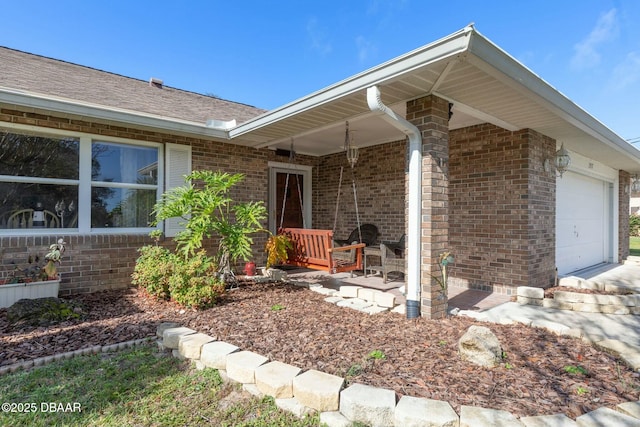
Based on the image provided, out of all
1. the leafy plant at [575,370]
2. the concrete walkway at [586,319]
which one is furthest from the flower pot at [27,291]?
the leafy plant at [575,370]

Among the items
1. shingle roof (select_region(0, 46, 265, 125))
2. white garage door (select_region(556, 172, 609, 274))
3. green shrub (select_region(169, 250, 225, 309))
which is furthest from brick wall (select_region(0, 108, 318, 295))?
white garage door (select_region(556, 172, 609, 274))

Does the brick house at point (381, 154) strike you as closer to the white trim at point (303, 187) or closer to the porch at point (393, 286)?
the porch at point (393, 286)

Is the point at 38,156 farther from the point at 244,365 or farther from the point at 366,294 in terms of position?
the point at 366,294

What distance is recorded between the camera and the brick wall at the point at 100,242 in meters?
4.56

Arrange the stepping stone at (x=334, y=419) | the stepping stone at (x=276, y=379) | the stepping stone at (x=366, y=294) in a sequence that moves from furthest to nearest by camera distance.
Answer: the stepping stone at (x=366, y=294) → the stepping stone at (x=276, y=379) → the stepping stone at (x=334, y=419)

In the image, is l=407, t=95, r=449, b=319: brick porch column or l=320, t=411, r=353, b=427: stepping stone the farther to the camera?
l=407, t=95, r=449, b=319: brick porch column

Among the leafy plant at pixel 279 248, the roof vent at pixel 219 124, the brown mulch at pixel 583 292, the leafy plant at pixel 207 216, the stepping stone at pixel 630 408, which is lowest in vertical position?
the stepping stone at pixel 630 408

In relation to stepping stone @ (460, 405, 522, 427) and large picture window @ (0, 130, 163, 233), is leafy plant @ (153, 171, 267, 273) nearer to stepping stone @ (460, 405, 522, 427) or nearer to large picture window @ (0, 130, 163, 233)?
large picture window @ (0, 130, 163, 233)

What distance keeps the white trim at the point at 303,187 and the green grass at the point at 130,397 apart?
4992 millimetres

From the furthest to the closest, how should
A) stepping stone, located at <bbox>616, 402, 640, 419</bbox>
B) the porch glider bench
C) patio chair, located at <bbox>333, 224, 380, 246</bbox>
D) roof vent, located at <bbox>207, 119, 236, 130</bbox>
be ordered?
patio chair, located at <bbox>333, 224, 380, 246</bbox> → roof vent, located at <bbox>207, 119, 236, 130</bbox> → the porch glider bench → stepping stone, located at <bbox>616, 402, 640, 419</bbox>

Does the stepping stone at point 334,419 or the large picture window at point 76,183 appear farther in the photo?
the large picture window at point 76,183

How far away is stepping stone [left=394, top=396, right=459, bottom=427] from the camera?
1.90 meters

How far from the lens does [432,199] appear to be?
3.72 m

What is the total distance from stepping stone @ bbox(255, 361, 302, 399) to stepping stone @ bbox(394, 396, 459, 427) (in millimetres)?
774
